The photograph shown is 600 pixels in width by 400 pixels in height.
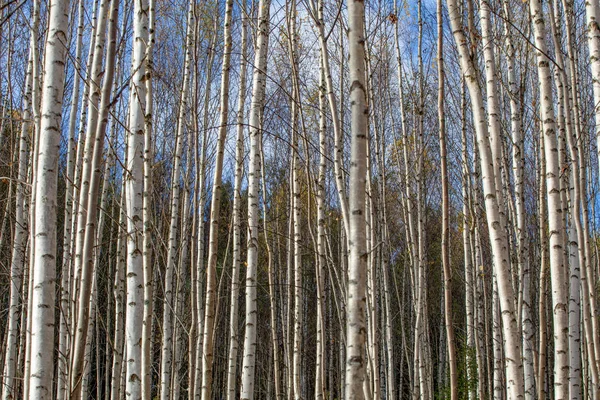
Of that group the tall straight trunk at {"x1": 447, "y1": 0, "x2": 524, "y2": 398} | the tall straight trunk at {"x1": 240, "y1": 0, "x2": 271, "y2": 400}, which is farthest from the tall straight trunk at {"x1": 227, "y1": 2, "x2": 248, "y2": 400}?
the tall straight trunk at {"x1": 447, "y1": 0, "x2": 524, "y2": 398}

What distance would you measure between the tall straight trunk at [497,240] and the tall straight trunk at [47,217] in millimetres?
1914

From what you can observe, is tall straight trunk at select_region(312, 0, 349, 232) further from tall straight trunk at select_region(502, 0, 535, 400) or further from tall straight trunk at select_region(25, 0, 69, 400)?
tall straight trunk at select_region(502, 0, 535, 400)

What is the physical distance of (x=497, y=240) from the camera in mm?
2857

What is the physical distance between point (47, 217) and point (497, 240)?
2105 mm

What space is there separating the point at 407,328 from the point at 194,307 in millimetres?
12698

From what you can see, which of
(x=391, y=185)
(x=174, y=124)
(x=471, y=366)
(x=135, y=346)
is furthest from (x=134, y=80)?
(x=391, y=185)

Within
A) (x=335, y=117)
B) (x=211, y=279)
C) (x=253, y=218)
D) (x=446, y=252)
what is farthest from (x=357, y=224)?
(x=253, y=218)

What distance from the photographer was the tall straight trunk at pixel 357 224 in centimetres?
197

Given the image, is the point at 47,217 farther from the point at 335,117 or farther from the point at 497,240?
the point at 497,240

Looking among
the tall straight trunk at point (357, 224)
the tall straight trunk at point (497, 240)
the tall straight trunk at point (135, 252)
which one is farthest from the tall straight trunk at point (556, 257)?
the tall straight trunk at point (135, 252)

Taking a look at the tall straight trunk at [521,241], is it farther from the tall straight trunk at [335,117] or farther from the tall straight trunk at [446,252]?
the tall straight trunk at [335,117]

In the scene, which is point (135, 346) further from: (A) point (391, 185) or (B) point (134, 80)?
(A) point (391, 185)

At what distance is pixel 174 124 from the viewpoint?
9750 millimetres

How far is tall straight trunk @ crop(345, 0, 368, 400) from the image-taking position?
1.97m
